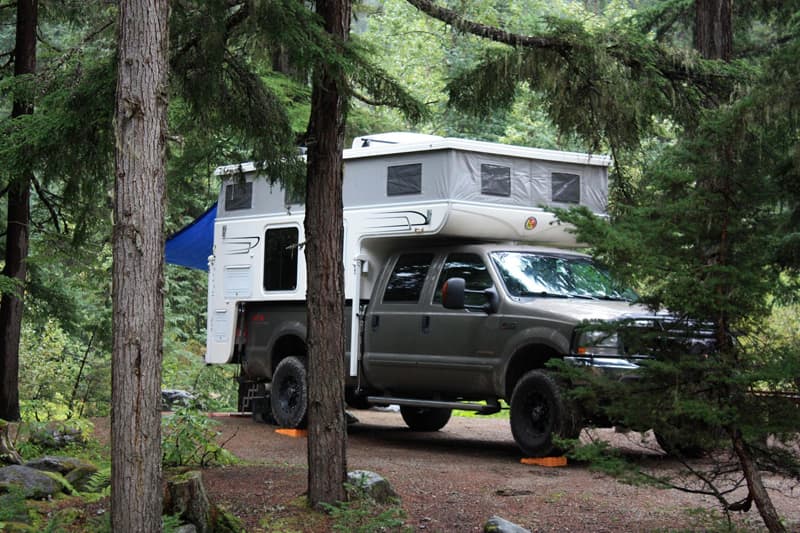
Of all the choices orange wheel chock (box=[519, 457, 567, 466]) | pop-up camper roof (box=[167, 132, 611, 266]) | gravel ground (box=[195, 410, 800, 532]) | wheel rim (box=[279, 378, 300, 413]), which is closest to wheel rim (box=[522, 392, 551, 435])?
orange wheel chock (box=[519, 457, 567, 466])

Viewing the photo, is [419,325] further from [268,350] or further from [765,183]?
[765,183]

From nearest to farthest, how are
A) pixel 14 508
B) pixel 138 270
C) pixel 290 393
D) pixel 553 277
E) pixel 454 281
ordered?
pixel 138 270
pixel 14 508
pixel 454 281
pixel 553 277
pixel 290 393

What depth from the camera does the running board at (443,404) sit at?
11188 millimetres

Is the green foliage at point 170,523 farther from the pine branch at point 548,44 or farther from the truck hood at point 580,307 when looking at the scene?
the truck hood at point 580,307

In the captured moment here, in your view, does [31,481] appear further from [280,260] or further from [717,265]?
[280,260]

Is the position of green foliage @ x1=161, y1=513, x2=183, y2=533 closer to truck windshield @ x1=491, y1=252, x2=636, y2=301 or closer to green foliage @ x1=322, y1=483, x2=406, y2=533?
green foliage @ x1=322, y1=483, x2=406, y2=533

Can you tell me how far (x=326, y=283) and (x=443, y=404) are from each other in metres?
4.36

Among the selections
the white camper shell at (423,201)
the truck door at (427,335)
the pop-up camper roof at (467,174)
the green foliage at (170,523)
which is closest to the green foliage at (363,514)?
the green foliage at (170,523)

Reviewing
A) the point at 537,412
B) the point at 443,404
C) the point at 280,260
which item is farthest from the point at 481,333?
the point at 280,260

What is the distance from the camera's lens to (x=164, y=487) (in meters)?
6.93

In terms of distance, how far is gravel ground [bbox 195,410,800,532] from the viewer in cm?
733

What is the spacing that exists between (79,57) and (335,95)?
2.57 metres

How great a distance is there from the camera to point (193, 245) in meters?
15.5

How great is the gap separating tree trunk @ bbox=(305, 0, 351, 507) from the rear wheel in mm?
6740
